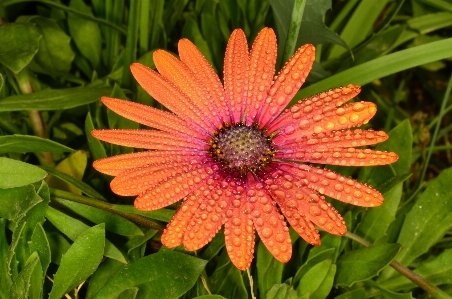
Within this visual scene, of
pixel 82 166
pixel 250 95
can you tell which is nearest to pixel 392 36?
pixel 250 95

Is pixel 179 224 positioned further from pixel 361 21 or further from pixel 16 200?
pixel 361 21

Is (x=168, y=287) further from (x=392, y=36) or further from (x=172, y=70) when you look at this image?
(x=392, y=36)

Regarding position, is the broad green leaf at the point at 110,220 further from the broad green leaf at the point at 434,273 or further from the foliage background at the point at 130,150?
the broad green leaf at the point at 434,273

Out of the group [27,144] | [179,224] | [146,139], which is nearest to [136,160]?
[146,139]

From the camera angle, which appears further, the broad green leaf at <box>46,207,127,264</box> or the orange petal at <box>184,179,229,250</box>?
the broad green leaf at <box>46,207,127,264</box>

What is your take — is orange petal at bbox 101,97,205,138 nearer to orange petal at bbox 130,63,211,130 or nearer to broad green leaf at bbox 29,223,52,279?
orange petal at bbox 130,63,211,130

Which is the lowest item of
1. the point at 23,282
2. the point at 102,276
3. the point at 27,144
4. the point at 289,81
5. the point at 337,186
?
the point at 102,276

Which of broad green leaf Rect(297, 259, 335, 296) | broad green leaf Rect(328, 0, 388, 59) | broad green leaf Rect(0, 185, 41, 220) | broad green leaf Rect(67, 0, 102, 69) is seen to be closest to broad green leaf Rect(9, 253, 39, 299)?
broad green leaf Rect(0, 185, 41, 220)
